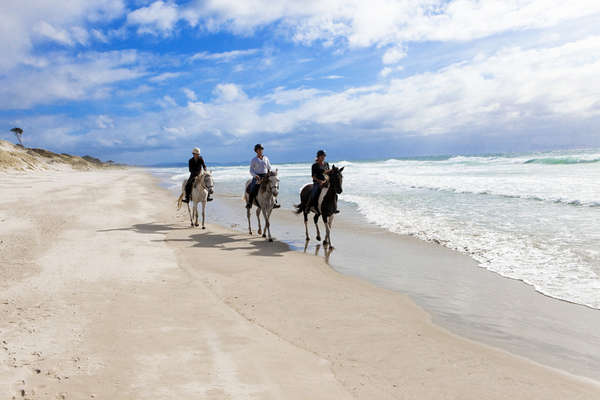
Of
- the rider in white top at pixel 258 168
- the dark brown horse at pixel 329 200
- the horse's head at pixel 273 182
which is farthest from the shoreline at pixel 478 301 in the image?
the rider in white top at pixel 258 168

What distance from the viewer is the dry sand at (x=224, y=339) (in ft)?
10.1

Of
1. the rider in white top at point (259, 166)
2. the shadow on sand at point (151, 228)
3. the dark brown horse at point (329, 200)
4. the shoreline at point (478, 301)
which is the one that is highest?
the rider in white top at point (259, 166)

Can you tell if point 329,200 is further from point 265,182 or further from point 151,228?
point 151,228

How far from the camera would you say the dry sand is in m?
3.08

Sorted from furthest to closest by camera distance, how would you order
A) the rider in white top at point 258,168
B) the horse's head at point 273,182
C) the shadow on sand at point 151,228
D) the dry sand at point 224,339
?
the rider in white top at point 258,168
the shadow on sand at point 151,228
the horse's head at point 273,182
the dry sand at point 224,339

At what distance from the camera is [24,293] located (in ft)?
16.8

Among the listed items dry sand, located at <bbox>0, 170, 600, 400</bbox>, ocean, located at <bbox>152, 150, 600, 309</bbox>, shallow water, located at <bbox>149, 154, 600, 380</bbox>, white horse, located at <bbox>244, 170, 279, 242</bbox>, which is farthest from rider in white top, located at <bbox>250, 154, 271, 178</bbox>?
dry sand, located at <bbox>0, 170, 600, 400</bbox>

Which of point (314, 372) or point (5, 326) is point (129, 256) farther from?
point (314, 372)

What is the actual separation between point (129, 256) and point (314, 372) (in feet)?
18.7

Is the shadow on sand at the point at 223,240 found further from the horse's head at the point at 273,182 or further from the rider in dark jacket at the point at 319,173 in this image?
the rider in dark jacket at the point at 319,173

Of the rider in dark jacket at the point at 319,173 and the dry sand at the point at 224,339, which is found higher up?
the rider in dark jacket at the point at 319,173

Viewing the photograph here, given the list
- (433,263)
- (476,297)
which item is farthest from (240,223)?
(476,297)

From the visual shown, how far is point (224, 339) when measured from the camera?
3.94 metres

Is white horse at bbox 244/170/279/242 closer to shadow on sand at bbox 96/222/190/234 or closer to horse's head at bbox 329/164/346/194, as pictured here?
horse's head at bbox 329/164/346/194
